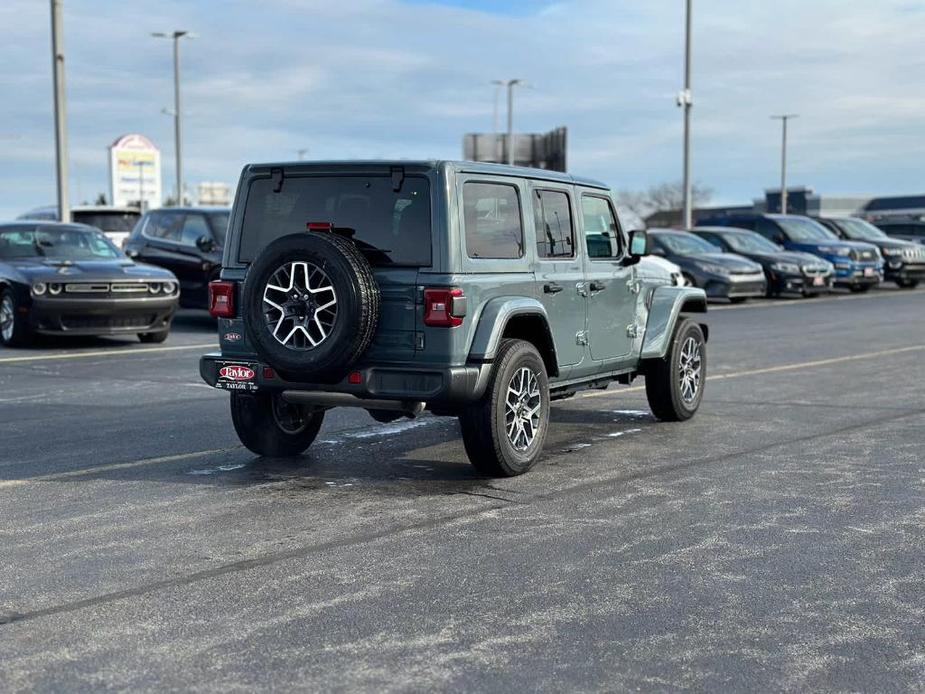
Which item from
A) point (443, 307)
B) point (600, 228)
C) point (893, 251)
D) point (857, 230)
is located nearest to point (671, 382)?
point (600, 228)

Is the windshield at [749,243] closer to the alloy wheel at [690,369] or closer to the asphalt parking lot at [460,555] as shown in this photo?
the asphalt parking lot at [460,555]

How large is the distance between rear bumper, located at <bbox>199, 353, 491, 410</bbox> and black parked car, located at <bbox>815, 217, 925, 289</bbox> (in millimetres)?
26974

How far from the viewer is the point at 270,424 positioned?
8.14 meters

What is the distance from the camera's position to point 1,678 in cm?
416

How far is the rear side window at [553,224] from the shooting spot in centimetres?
806

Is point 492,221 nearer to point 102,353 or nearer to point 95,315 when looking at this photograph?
point 102,353

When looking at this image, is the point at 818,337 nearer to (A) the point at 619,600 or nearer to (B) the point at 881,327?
(B) the point at 881,327

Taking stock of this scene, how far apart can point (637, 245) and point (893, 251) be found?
2485 centimetres

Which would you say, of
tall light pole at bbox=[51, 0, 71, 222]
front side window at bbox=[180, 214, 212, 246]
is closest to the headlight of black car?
front side window at bbox=[180, 214, 212, 246]

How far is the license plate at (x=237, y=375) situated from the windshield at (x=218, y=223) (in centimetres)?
1129

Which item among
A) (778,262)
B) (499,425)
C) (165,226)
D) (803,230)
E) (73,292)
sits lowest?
(499,425)

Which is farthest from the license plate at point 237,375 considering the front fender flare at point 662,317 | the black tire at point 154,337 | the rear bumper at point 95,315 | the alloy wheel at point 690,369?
the black tire at point 154,337

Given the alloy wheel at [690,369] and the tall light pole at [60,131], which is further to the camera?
the tall light pole at [60,131]

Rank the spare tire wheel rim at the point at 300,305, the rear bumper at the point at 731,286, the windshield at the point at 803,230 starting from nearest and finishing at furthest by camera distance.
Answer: the spare tire wheel rim at the point at 300,305 < the rear bumper at the point at 731,286 < the windshield at the point at 803,230
